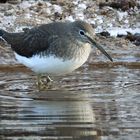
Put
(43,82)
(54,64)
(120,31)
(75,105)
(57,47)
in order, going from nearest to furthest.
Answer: (75,105), (54,64), (57,47), (43,82), (120,31)

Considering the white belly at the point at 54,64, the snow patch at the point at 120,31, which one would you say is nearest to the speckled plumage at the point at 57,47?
the white belly at the point at 54,64

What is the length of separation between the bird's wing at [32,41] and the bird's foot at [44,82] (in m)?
0.40

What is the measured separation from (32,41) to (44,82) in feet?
1.98

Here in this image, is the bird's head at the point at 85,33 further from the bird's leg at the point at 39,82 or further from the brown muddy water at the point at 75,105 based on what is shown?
the bird's leg at the point at 39,82

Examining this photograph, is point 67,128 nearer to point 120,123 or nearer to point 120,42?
point 120,123

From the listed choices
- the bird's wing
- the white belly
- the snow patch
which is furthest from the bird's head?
the snow patch

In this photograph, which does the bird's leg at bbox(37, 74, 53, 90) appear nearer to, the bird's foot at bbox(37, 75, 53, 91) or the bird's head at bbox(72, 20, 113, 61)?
the bird's foot at bbox(37, 75, 53, 91)

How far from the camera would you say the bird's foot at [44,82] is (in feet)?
31.5

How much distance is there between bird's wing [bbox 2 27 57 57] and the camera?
962 cm

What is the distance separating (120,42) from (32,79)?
2.71 meters

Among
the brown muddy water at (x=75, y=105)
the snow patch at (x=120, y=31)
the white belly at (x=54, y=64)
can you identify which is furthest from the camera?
the snow patch at (x=120, y=31)

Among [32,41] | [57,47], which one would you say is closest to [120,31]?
[32,41]

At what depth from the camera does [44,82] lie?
32.3 feet

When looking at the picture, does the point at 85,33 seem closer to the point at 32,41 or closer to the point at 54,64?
the point at 54,64
